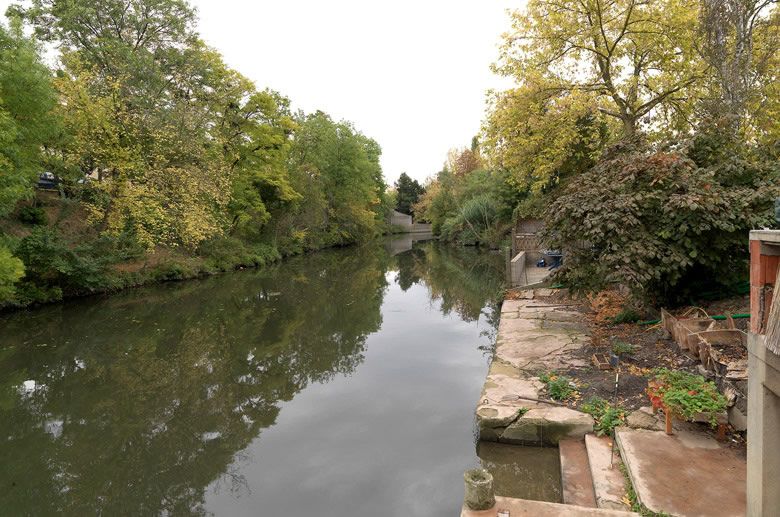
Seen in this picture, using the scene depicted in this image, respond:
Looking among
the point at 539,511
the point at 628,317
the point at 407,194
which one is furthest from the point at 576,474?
the point at 407,194

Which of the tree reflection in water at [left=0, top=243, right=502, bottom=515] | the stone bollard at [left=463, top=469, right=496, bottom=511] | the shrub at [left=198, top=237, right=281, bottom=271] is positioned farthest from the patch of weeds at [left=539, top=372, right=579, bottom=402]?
the shrub at [left=198, top=237, right=281, bottom=271]

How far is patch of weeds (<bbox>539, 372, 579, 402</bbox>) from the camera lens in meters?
5.96

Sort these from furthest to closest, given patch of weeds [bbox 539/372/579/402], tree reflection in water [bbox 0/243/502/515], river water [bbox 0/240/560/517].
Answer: patch of weeds [bbox 539/372/579/402], tree reflection in water [bbox 0/243/502/515], river water [bbox 0/240/560/517]

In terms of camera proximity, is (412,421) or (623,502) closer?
(623,502)

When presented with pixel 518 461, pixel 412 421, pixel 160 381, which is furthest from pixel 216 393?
pixel 518 461

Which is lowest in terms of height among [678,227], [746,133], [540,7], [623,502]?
[623,502]

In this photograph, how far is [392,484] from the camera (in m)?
5.16

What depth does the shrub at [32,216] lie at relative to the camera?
1702 cm

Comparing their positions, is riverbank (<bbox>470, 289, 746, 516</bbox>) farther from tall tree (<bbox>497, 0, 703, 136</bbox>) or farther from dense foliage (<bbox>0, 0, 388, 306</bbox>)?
dense foliage (<bbox>0, 0, 388, 306</bbox>)

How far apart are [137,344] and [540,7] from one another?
13.4 meters

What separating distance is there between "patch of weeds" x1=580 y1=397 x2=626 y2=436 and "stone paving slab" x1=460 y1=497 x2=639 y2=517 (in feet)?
5.53

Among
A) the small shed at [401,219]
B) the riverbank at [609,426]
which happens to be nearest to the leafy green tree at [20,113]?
the riverbank at [609,426]

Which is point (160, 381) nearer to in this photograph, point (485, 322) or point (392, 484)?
point (392, 484)

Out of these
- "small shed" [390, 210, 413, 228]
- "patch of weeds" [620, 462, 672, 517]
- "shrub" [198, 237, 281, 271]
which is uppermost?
"small shed" [390, 210, 413, 228]
